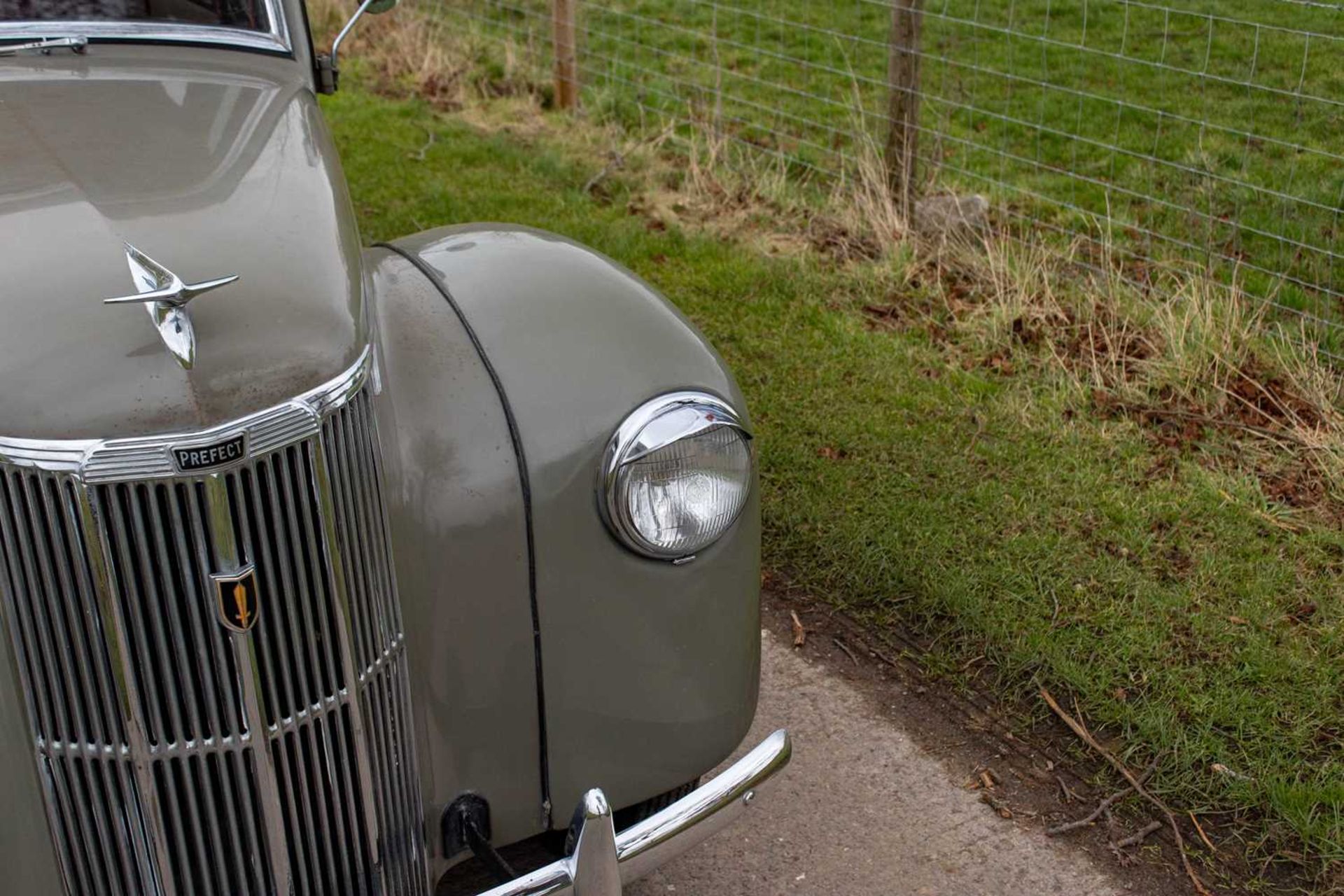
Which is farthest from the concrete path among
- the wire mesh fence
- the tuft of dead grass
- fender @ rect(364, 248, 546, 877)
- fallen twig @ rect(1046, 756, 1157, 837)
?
the tuft of dead grass

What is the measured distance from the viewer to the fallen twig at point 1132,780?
2822 mm

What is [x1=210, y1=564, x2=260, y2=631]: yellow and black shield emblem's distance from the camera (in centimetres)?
172

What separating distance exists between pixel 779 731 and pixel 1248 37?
24.4ft

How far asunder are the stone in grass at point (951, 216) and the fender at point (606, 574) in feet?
11.3

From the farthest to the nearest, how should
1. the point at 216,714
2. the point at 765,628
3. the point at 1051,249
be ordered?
the point at 1051,249 → the point at 765,628 → the point at 216,714

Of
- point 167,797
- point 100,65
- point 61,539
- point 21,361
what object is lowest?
point 167,797

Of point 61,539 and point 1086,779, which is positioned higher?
point 61,539

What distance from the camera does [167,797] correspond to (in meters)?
1.82

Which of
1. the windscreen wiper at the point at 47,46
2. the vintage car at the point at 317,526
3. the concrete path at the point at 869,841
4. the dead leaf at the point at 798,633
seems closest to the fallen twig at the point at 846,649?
the dead leaf at the point at 798,633

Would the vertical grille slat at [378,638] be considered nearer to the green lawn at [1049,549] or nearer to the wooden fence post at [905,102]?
the green lawn at [1049,549]

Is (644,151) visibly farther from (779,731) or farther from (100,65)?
(779,731)

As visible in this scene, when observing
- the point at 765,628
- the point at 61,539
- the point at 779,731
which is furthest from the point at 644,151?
the point at 61,539

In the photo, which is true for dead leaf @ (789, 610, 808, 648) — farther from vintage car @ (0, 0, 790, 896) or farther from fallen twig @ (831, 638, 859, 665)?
vintage car @ (0, 0, 790, 896)

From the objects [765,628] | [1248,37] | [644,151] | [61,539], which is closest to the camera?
[61,539]
